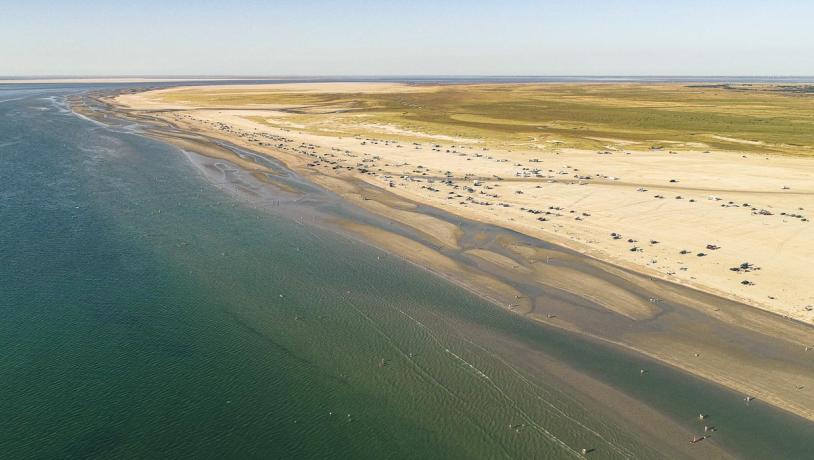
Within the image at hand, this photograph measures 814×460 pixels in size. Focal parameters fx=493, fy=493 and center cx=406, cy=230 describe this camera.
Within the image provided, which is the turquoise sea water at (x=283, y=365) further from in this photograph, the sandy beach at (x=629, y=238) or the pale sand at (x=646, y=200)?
the pale sand at (x=646, y=200)

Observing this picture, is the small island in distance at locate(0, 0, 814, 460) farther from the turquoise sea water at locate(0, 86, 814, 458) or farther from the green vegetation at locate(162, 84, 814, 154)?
the green vegetation at locate(162, 84, 814, 154)

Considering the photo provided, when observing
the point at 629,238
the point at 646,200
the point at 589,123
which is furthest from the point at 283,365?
the point at 589,123

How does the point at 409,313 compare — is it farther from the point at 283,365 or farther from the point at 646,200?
the point at 646,200

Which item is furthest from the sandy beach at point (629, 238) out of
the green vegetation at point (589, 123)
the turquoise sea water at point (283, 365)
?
the green vegetation at point (589, 123)

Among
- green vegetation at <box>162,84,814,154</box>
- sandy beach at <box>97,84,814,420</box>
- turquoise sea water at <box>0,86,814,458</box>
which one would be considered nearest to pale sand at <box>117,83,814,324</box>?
sandy beach at <box>97,84,814,420</box>

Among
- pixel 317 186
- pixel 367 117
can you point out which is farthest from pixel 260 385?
pixel 367 117
